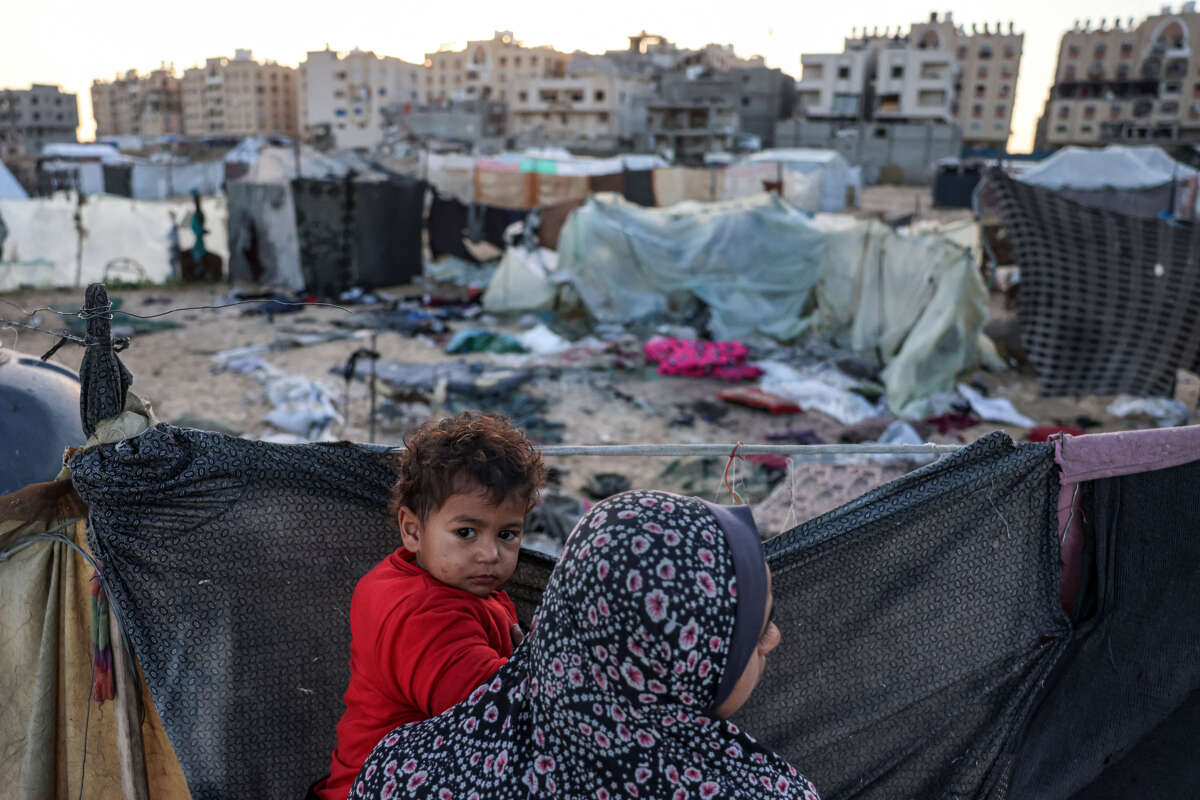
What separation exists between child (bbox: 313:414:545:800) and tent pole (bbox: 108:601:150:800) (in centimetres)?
54

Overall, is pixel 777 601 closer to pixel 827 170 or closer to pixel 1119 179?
pixel 1119 179

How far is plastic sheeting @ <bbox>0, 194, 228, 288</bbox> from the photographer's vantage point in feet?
51.2

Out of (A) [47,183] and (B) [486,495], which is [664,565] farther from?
(A) [47,183]

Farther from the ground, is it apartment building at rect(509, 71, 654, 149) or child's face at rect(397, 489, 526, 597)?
apartment building at rect(509, 71, 654, 149)

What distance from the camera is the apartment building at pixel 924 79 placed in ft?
191

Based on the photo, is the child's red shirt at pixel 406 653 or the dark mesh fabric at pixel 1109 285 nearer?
the child's red shirt at pixel 406 653

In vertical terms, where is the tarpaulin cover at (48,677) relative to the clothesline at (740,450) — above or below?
below

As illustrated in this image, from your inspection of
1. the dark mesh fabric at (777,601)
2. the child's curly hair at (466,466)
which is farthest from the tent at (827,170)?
the child's curly hair at (466,466)

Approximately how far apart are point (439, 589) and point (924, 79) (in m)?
66.3

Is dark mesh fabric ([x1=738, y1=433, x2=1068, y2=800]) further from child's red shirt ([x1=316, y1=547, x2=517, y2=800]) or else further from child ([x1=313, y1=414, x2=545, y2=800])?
child's red shirt ([x1=316, y1=547, x2=517, y2=800])

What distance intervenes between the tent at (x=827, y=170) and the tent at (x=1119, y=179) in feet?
46.2

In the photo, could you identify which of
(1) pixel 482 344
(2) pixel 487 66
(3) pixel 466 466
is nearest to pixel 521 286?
(1) pixel 482 344

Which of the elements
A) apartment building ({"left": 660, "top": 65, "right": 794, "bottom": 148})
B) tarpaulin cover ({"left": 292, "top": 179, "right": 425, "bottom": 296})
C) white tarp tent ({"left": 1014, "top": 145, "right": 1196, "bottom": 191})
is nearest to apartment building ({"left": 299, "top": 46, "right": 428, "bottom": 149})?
apartment building ({"left": 660, "top": 65, "right": 794, "bottom": 148})

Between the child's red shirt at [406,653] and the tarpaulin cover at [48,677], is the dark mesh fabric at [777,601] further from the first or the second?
the child's red shirt at [406,653]
